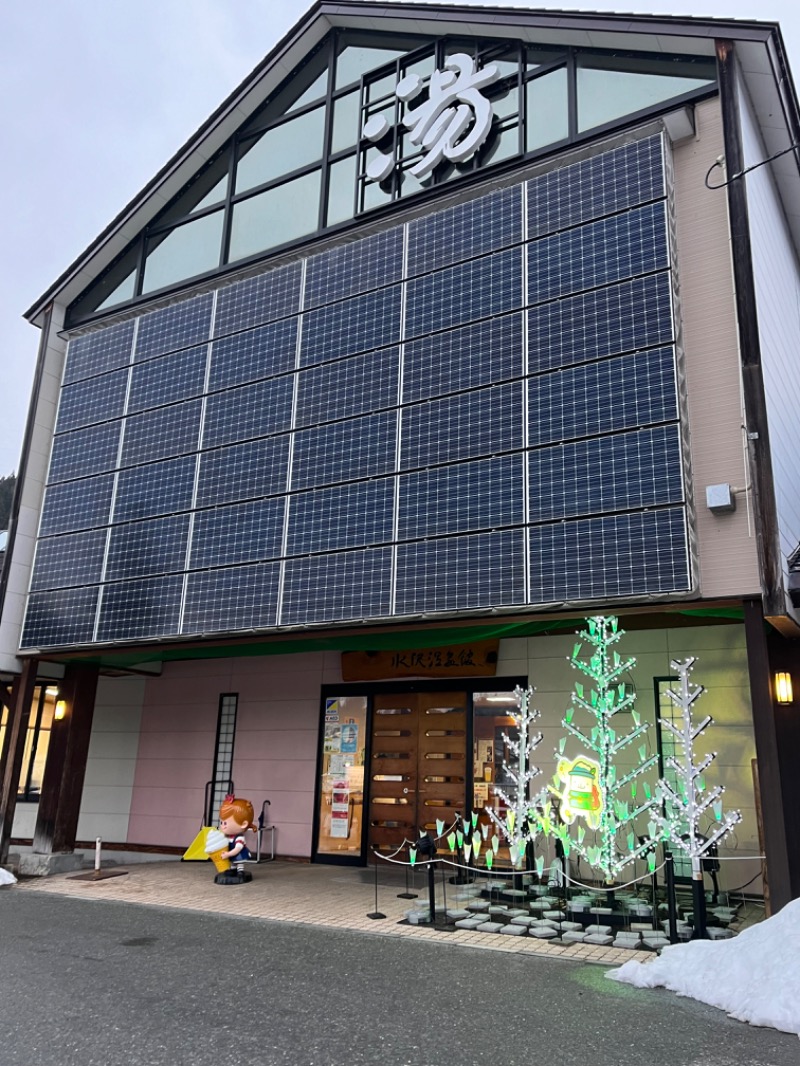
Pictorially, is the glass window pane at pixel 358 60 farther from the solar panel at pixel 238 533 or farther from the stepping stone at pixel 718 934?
the stepping stone at pixel 718 934

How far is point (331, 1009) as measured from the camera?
5.70m

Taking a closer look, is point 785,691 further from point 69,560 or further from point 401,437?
point 69,560

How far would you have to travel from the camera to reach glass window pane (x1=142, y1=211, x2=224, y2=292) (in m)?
13.7

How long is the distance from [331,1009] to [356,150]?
38.0 ft

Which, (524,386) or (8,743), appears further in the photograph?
(8,743)

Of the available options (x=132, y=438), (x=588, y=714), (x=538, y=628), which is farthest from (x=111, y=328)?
(x=588, y=714)

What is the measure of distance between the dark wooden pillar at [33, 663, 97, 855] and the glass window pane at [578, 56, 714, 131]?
11.7 metres

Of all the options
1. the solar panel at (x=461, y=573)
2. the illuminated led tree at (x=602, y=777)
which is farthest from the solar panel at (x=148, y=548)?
the illuminated led tree at (x=602, y=777)

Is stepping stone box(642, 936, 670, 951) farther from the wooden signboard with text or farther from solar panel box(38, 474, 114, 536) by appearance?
solar panel box(38, 474, 114, 536)

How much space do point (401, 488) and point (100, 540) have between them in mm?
5511

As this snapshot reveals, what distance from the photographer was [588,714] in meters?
11.3

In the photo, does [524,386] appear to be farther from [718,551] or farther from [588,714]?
[588,714]

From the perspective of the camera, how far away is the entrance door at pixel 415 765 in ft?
40.6

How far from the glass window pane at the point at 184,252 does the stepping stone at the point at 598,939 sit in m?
11.3
